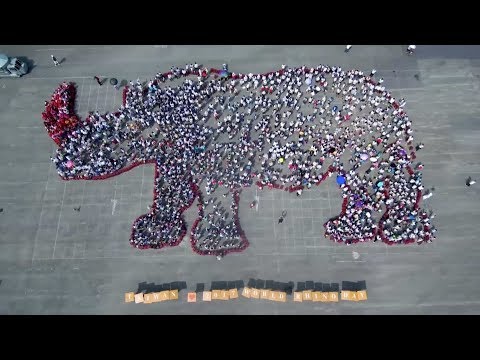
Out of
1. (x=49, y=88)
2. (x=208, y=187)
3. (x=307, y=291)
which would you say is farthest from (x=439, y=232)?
(x=49, y=88)

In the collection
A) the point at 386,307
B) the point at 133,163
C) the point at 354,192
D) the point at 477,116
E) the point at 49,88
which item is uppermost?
the point at 49,88

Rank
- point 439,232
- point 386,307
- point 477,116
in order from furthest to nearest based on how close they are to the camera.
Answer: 1. point 477,116
2. point 439,232
3. point 386,307

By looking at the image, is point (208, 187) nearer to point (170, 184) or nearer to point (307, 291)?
point (170, 184)

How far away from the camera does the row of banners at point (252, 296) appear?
40.3 m

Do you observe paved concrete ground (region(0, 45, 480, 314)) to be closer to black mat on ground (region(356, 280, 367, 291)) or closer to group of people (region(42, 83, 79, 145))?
black mat on ground (region(356, 280, 367, 291))

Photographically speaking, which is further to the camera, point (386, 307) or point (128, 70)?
point (128, 70)

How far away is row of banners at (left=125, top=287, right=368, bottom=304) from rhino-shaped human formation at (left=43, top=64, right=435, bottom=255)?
14.9 ft

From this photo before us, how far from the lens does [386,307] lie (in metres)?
40.6

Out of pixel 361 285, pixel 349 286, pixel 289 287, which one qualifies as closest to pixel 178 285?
pixel 289 287

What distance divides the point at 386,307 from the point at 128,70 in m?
40.4

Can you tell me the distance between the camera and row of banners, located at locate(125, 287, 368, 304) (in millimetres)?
40281

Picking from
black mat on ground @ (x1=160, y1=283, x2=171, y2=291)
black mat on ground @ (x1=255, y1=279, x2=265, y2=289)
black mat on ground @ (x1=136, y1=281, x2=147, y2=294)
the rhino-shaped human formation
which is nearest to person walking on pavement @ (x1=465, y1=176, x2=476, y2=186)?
the rhino-shaped human formation

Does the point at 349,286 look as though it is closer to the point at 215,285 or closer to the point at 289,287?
the point at 289,287

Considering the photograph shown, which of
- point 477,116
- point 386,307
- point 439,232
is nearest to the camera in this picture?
point 386,307
